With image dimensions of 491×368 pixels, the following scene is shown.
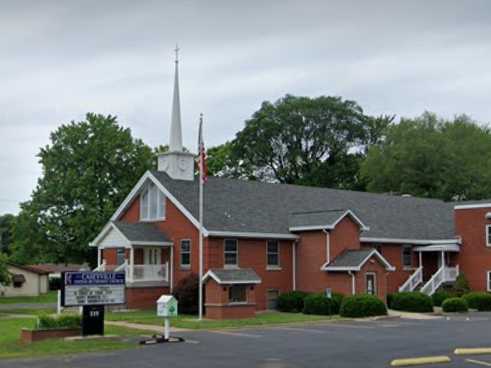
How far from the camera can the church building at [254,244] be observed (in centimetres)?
4253

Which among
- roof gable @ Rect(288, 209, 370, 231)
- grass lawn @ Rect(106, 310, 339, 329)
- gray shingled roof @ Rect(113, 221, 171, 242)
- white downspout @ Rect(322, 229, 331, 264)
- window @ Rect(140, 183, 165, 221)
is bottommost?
grass lawn @ Rect(106, 310, 339, 329)

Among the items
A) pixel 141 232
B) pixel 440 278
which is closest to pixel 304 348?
pixel 141 232

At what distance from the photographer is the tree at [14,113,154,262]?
197 feet

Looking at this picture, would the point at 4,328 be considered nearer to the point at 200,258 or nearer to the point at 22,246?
the point at 200,258

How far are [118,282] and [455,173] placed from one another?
51650 millimetres

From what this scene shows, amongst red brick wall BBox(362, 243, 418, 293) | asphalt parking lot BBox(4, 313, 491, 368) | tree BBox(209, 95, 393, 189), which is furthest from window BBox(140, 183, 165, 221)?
tree BBox(209, 95, 393, 189)

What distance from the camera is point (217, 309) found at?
37906 millimetres

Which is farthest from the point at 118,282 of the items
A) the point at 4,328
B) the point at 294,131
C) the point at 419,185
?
the point at 294,131

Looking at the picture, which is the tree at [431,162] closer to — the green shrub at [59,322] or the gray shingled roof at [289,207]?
the gray shingled roof at [289,207]

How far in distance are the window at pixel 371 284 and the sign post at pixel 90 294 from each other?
61.3 feet

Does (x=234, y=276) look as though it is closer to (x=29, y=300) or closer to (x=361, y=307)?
(x=361, y=307)

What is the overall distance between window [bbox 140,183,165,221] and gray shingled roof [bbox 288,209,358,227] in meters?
7.73

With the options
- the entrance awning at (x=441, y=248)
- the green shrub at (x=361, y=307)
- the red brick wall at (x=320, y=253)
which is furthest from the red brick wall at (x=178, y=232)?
the entrance awning at (x=441, y=248)

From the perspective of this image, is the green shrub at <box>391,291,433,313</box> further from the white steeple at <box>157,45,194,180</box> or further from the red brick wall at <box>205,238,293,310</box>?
the white steeple at <box>157,45,194,180</box>
